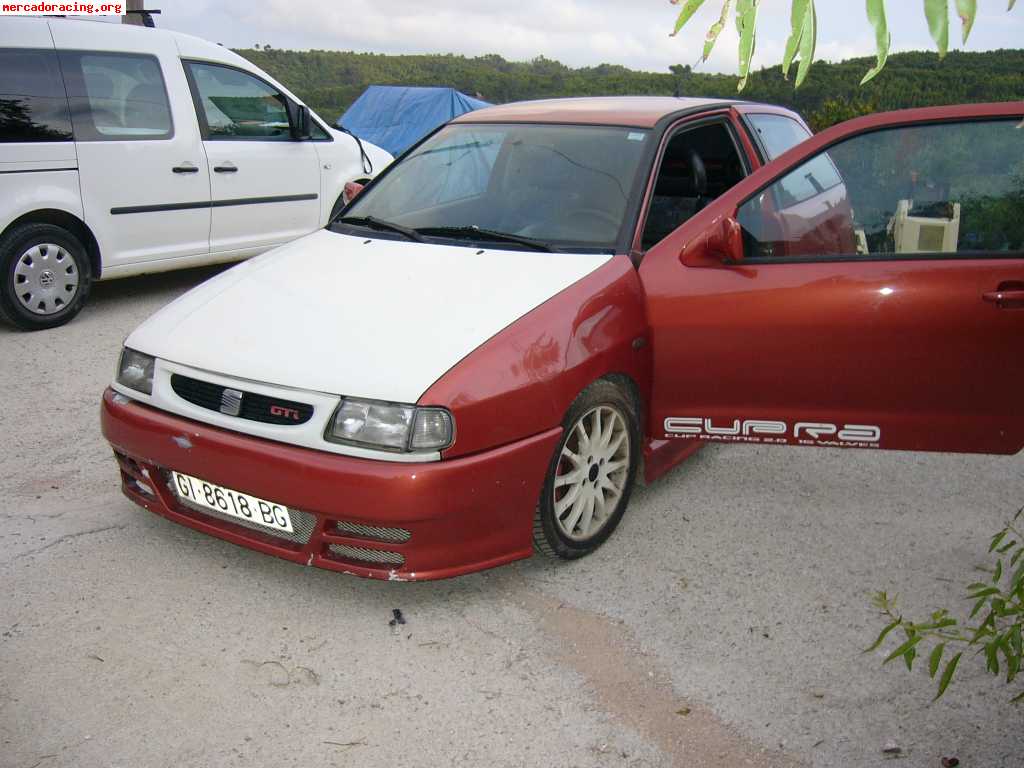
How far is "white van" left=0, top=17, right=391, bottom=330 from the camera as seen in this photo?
20.5 feet

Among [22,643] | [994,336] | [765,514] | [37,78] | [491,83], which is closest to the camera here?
[22,643]

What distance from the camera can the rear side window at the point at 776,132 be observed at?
5.01m

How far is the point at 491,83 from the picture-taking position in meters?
27.1

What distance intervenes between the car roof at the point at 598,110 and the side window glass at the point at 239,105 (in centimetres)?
306

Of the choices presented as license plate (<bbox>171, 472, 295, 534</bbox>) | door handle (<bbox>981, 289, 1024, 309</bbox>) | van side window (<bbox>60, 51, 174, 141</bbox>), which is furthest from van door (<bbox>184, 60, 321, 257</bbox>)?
door handle (<bbox>981, 289, 1024, 309</bbox>)

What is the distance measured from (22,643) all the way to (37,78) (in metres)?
4.46

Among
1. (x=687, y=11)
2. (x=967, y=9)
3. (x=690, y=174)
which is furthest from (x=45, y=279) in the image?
(x=967, y=9)

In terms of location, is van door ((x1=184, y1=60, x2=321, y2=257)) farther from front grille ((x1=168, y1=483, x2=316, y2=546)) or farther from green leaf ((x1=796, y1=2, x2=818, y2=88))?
green leaf ((x1=796, y1=2, x2=818, y2=88))

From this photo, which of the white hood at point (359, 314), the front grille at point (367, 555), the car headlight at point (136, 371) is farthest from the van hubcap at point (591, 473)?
the car headlight at point (136, 371)

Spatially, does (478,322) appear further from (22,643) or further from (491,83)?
(491,83)

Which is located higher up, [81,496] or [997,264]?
[997,264]

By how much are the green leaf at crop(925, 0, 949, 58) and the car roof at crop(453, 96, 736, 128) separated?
2.82 meters

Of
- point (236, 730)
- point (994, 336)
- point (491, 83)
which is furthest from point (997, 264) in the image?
point (491, 83)

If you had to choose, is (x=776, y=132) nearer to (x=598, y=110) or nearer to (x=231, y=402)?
(x=598, y=110)
